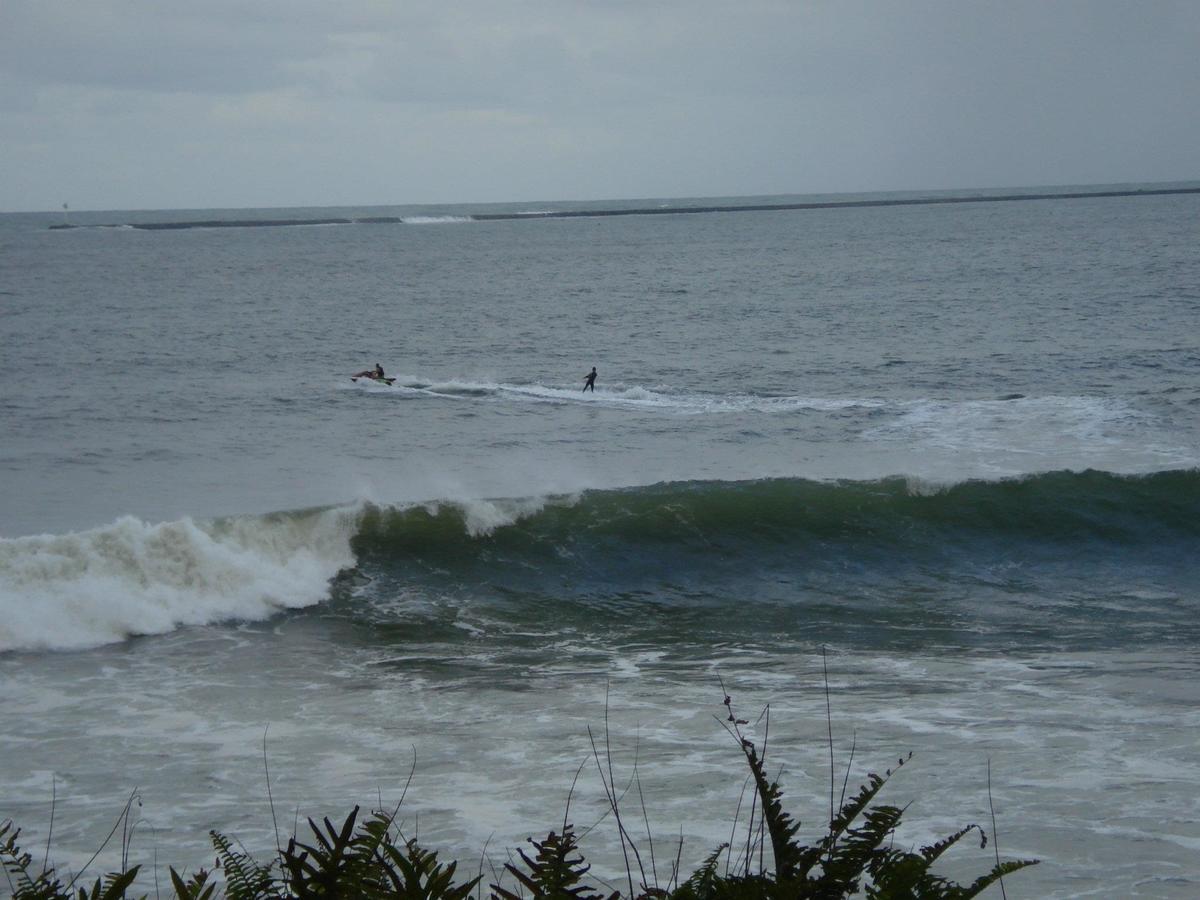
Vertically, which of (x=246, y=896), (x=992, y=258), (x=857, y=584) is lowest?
(x=857, y=584)

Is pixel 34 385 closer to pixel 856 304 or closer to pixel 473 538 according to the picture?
pixel 473 538

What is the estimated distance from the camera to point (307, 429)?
2700 cm

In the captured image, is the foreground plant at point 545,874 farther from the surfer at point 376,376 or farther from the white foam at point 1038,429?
the surfer at point 376,376

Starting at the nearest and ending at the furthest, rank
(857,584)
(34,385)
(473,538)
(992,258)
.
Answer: (857,584) → (473,538) → (34,385) → (992,258)

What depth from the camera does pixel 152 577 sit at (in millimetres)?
15750

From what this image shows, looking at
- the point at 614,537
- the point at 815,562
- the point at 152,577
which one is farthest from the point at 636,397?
the point at 152,577

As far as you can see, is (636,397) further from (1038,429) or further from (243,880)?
(243,880)

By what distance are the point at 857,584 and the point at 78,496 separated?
1312 cm

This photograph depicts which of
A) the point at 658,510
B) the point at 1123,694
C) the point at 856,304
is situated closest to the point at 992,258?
the point at 856,304

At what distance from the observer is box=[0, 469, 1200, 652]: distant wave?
15727 millimetres

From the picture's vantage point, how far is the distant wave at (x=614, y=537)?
15.7 metres

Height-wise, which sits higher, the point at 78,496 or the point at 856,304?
the point at 856,304

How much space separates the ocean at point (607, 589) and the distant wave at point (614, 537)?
67 mm

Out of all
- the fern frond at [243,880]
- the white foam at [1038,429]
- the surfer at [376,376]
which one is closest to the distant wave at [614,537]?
the white foam at [1038,429]
